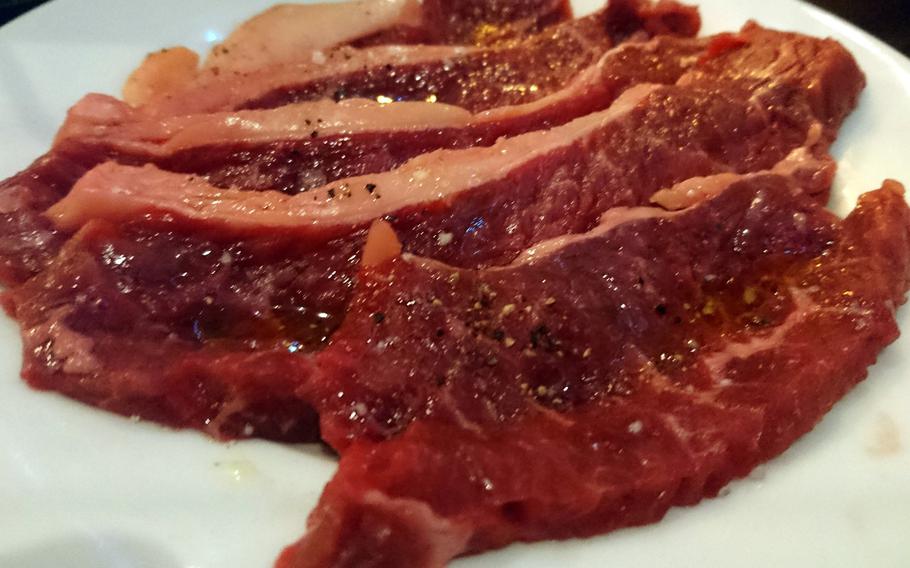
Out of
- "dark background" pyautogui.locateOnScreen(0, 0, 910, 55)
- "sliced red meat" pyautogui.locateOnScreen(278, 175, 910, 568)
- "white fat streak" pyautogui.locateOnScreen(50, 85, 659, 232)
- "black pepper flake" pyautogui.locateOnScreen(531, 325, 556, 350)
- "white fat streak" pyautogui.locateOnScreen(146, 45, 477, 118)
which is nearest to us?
"sliced red meat" pyautogui.locateOnScreen(278, 175, 910, 568)

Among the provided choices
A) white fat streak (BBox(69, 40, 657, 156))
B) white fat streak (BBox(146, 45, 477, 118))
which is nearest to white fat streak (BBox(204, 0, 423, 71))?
white fat streak (BBox(146, 45, 477, 118))

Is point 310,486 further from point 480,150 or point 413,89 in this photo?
point 413,89

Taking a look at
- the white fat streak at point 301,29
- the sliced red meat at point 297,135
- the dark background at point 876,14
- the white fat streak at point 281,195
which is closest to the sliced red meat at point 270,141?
the sliced red meat at point 297,135

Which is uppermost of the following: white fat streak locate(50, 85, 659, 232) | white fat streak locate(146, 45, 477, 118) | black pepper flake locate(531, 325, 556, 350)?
white fat streak locate(146, 45, 477, 118)

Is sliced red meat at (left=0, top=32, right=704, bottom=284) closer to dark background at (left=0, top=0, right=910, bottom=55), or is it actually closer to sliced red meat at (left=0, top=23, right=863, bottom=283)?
sliced red meat at (left=0, top=23, right=863, bottom=283)

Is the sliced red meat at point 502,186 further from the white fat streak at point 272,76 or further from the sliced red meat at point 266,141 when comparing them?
the white fat streak at point 272,76

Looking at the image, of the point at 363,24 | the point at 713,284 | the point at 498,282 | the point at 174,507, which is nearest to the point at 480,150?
the point at 498,282

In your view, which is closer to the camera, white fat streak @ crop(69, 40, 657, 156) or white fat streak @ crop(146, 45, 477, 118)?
white fat streak @ crop(69, 40, 657, 156)
